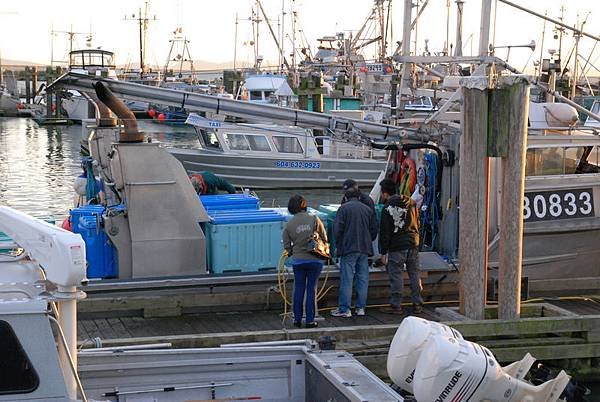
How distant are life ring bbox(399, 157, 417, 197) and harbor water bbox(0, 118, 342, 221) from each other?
3.75m

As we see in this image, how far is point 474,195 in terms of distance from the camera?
9.80m

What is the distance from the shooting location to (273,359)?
7.52 m

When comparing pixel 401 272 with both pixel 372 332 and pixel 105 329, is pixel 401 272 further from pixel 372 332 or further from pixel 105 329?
pixel 105 329

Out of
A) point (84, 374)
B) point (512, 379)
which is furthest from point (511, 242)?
point (84, 374)

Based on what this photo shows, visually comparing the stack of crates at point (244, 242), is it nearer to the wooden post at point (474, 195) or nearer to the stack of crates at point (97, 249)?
the stack of crates at point (97, 249)

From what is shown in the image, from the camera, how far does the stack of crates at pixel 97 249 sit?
11.0 meters

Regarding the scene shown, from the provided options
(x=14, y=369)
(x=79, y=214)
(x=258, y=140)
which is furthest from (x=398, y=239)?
(x=258, y=140)

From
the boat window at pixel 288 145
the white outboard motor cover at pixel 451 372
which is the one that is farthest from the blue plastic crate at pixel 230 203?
the boat window at pixel 288 145

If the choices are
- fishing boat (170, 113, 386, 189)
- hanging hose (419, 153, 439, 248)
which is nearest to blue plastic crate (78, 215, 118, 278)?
hanging hose (419, 153, 439, 248)

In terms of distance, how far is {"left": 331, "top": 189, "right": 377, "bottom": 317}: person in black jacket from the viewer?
34.6 feet

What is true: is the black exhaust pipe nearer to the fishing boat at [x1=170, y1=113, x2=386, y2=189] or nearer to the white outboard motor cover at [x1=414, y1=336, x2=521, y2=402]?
the white outboard motor cover at [x1=414, y1=336, x2=521, y2=402]

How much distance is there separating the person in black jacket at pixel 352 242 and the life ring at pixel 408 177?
218 cm

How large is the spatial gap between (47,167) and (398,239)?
30.1 meters

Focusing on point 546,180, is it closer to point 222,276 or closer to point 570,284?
point 570,284
